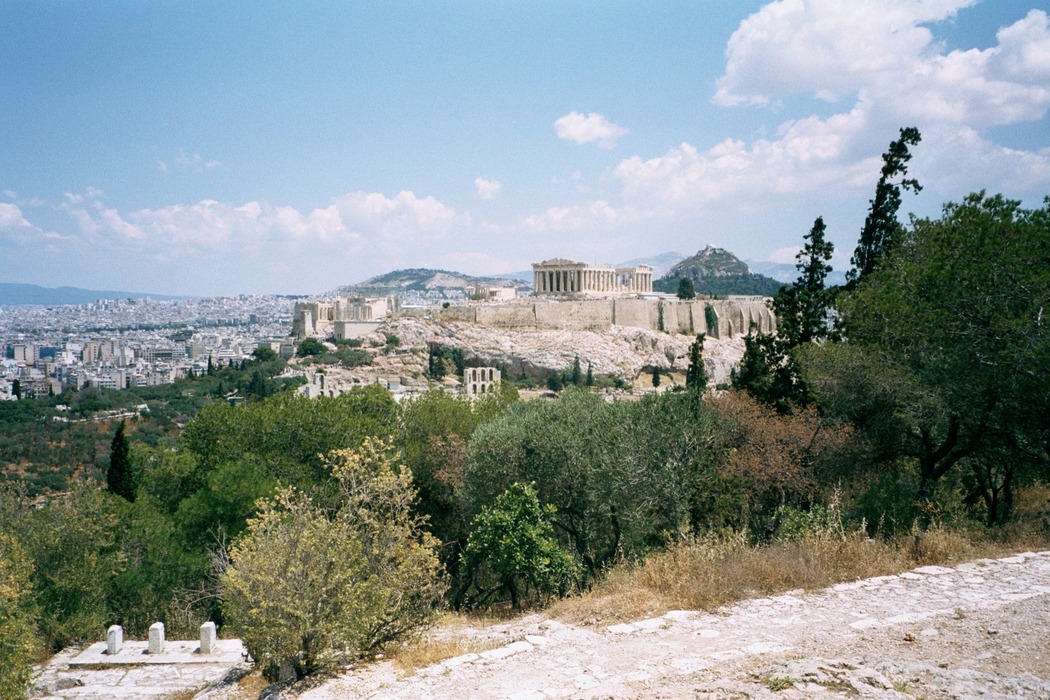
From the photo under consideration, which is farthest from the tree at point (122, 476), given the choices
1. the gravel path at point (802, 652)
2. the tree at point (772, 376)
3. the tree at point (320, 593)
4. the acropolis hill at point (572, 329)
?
the acropolis hill at point (572, 329)

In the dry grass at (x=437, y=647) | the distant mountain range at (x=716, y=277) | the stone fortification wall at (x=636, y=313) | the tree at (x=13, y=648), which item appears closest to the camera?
the dry grass at (x=437, y=647)

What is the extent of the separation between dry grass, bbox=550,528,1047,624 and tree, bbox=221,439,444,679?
1689 mm

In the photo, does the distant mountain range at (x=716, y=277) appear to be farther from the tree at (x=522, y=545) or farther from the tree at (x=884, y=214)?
the tree at (x=522, y=545)

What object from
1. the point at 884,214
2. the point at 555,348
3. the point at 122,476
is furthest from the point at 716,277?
the point at 122,476

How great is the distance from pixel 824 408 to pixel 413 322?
199 ft

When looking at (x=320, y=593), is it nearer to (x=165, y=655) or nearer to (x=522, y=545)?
(x=522, y=545)

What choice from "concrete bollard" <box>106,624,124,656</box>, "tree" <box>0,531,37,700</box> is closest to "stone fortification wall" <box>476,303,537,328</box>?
"concrete bollard" <box>106,624,124,656</box>

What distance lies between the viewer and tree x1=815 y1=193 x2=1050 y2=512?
9.95 meters

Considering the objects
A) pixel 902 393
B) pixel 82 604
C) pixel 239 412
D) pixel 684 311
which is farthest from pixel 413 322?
pixel 902 393

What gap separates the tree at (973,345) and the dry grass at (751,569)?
2332mm

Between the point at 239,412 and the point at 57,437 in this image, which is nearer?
the point at 239,412

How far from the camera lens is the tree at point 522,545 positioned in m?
10.7

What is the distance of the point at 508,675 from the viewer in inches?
231

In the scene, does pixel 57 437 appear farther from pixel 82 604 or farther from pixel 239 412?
pixel 82 604
